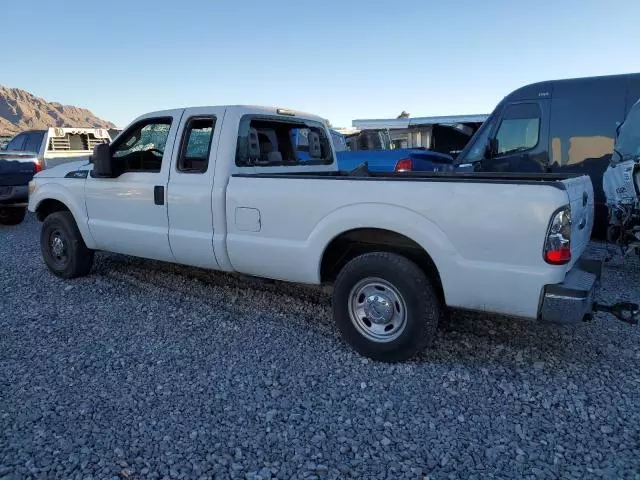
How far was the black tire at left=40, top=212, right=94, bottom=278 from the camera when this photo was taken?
5406 mm

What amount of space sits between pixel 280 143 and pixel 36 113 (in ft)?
388

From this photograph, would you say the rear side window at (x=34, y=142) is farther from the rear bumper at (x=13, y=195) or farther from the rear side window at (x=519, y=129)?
the rear side window at (x=519, y=129)

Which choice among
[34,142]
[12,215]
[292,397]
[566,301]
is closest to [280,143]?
[292,397]

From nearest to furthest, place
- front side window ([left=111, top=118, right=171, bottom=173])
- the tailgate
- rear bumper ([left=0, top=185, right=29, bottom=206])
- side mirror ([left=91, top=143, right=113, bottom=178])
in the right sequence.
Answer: the tailgate → side mirror ([left=91, top=143, right=113, bottom=178]) → front side window ([left=111, top=118, right=171, bottom=173]) → rear bumper ([left=0, top=185, right=29, bottom=206])

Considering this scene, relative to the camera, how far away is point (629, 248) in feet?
16.8

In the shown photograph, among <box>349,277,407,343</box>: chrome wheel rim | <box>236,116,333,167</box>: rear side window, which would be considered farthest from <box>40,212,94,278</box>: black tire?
<box>349,277,407,343</box>: chrome wheel rim

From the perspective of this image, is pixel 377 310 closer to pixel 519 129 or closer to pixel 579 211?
pixel 579 211

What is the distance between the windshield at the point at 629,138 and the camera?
18.7 feet

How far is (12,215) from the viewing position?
984 cm

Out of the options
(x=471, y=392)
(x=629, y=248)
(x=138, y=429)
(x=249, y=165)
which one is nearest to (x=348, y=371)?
(x=471, y=392)

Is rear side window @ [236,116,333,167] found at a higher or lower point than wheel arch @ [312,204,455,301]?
higher

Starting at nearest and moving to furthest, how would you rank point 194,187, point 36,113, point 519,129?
point 194,187 < point 519,129 < point 36,113

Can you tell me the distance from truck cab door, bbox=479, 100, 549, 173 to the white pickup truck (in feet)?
12.1

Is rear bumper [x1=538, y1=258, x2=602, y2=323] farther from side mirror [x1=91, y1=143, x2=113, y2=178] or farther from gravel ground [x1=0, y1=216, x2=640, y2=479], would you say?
side mirror [x1=91, y1=143, x2=113, y2=178]
